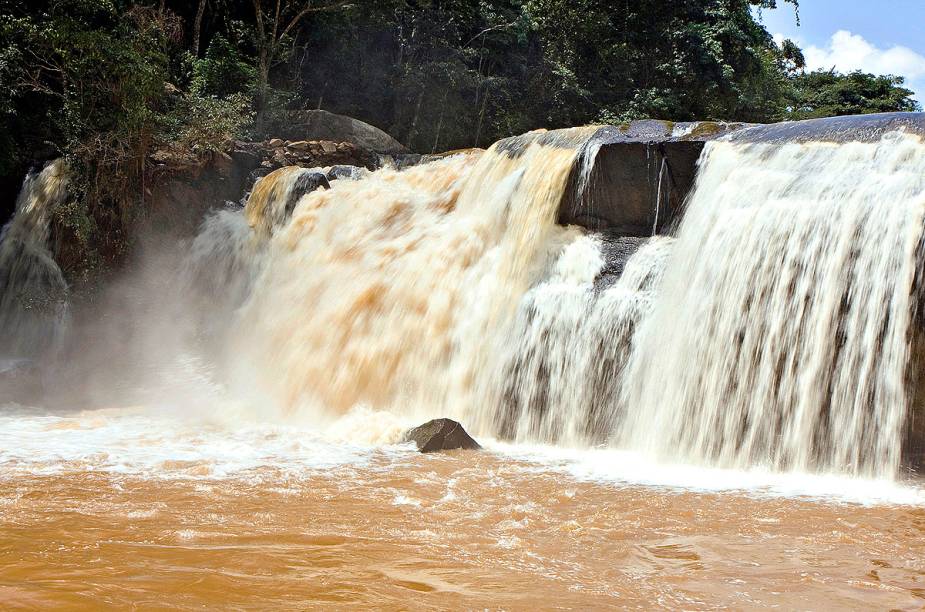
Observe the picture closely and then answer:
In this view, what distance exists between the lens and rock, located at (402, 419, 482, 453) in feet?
23.1

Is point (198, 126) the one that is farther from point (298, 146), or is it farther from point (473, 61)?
point (473, 61)

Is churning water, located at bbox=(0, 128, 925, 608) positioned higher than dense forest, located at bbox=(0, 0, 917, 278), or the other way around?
dense forest, located at bbox=(0, 0, 917, 278)

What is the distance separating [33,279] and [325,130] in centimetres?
744

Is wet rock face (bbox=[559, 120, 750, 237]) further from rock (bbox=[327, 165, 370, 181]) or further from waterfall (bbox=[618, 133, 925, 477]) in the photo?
rock (bbox=[327, 165, 370, 181])

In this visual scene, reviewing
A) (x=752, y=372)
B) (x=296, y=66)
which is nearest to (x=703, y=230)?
(x=752, y=372)

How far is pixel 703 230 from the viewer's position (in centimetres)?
838

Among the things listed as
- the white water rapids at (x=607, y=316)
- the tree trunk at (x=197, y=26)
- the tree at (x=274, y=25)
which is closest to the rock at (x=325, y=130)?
the tree at (x=274, y=25)

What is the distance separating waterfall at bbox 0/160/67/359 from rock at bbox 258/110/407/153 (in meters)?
5.94

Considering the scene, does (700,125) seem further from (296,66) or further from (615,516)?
(296,66)

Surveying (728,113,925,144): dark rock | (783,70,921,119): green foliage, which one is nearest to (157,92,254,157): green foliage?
(728,113,925,144): dark rock

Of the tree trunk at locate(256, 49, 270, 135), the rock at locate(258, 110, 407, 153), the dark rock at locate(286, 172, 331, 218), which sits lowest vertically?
the dark rock at locate(286, 172, 331, 218)

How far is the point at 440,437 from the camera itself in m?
7.08

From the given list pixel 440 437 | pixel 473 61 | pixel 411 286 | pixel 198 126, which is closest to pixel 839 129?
pixel 411 286

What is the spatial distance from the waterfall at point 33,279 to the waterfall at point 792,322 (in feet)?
32.1
